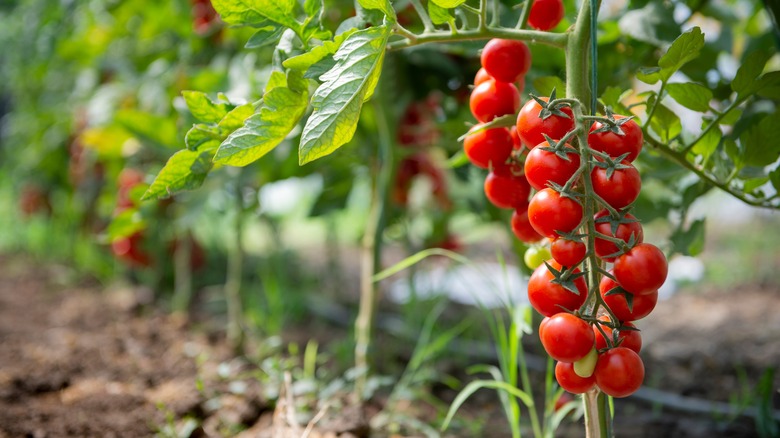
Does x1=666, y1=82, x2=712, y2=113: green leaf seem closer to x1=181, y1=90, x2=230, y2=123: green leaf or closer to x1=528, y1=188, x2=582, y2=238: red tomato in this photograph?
x1=528, y1=188, x2=582, y2=238: red tomato

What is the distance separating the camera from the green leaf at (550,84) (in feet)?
2.30

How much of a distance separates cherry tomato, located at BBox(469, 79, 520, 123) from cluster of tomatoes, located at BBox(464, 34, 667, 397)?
9 centimetres

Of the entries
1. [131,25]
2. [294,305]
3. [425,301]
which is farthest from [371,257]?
[131,25]

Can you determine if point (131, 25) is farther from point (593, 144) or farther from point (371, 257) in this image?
point (593, 144)

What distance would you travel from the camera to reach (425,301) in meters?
1.71

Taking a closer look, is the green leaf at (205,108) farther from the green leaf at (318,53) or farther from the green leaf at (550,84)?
the green leaf at (550,84)

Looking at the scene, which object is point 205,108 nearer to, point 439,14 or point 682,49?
point 439,14

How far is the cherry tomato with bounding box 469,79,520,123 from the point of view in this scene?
2.33ft

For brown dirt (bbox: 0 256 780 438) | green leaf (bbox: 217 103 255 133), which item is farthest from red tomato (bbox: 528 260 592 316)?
brown dirt (bbox: 0 256 780 438)

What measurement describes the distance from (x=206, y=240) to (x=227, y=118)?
2.50m

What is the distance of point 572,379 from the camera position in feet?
1.95

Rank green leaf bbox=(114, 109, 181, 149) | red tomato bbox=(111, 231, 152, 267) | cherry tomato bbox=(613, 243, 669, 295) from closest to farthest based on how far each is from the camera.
Answer: cherry tomato bbox=(613, 243, 669, 295), green leaf bbox=(114, 109, 181, 149), red tomato bbox=(111, 231, 152, 267)

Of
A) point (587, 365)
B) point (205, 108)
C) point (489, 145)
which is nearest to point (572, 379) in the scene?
point (587, 365)

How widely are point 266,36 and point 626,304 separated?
46 cm
